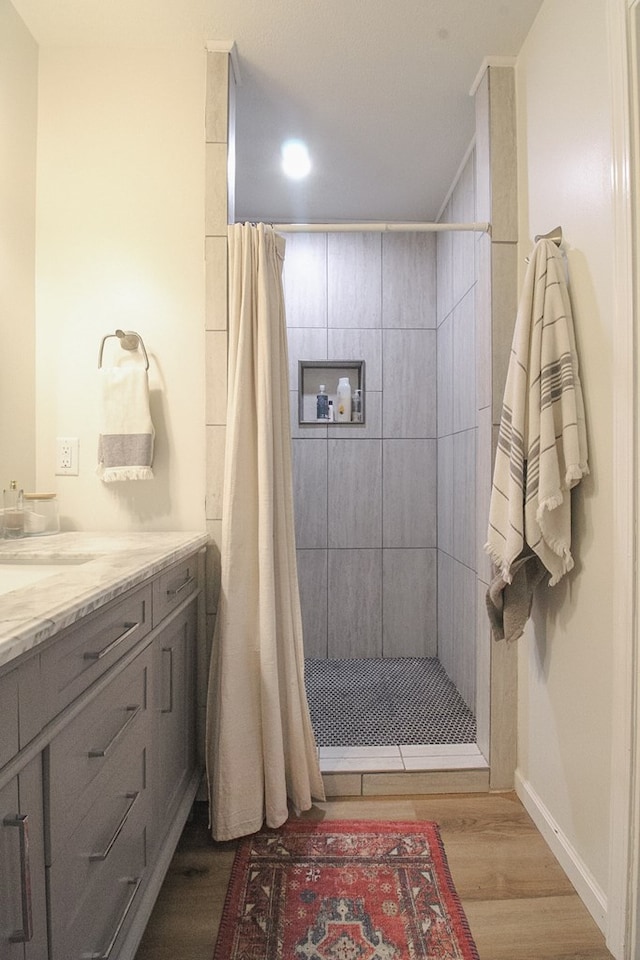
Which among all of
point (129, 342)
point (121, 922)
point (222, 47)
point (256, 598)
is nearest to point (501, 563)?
point (256, 598)

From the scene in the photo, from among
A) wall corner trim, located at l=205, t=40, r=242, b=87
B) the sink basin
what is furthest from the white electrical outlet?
wall corner trim, located at l=205, t=40, r=242, b=87

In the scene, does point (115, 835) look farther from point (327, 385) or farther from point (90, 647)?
point (327, 385)

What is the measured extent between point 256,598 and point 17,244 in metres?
1.41

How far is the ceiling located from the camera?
1.48 meters

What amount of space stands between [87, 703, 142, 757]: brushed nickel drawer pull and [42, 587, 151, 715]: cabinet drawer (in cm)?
13

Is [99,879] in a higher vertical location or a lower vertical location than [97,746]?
lower

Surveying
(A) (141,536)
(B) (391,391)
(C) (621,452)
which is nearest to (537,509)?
(C) (621,452)

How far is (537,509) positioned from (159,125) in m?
1.81

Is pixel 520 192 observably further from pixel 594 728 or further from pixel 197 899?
pixel 197 899

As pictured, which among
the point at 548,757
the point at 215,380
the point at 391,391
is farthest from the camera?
the point at 391,391

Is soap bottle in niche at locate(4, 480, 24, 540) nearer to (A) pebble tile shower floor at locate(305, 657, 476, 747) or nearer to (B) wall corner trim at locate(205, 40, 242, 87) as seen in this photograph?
(A) pebble tile shower floor at locate(305, 657, 476, 747)

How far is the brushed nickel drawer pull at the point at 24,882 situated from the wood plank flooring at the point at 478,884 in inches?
27.0

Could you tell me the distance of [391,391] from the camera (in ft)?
9.14

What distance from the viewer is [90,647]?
810 millimetres
